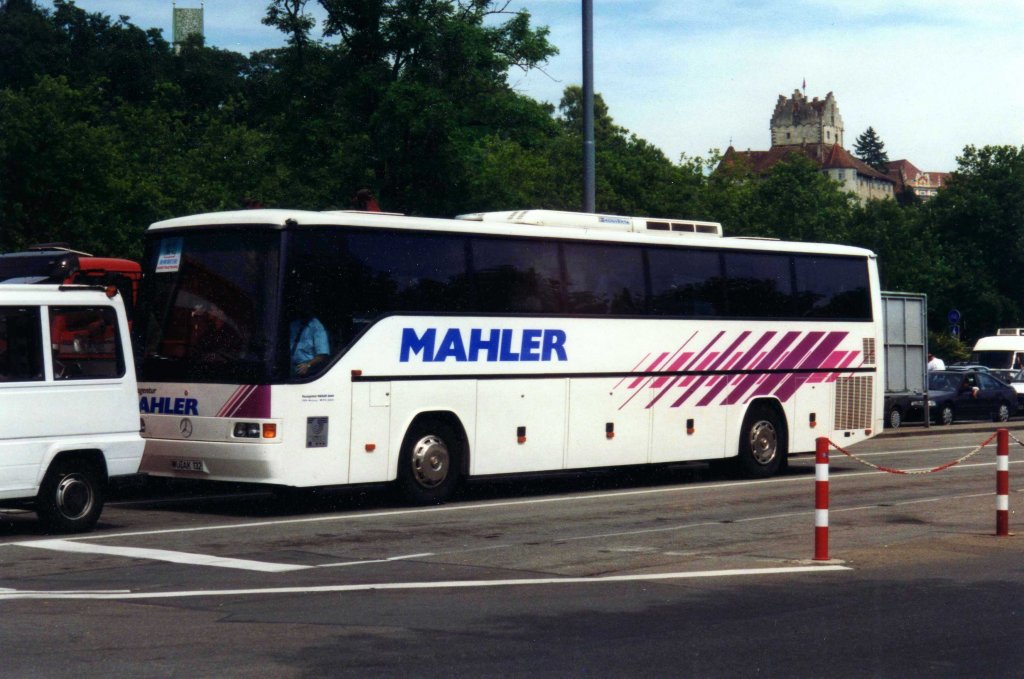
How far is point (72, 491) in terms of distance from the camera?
14133mm

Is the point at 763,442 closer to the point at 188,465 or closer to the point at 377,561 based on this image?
the point at 188,465

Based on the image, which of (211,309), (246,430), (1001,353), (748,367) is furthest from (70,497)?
(1001,353)

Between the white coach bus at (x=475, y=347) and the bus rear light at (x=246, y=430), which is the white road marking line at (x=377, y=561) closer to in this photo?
the white coach bus at (x=475, y=347)

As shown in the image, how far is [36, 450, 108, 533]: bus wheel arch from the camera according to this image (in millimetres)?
13922

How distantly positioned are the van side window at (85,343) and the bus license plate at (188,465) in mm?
2007

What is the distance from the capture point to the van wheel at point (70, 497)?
45.7 feet

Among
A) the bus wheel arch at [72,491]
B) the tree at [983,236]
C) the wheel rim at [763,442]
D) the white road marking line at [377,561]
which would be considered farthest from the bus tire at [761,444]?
the tree at [983,236]

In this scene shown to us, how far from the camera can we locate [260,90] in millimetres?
38969

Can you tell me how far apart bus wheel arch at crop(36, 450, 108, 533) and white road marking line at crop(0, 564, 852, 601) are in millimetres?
3395

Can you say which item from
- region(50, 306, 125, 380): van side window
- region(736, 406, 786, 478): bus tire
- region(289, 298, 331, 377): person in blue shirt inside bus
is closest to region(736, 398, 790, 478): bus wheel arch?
region(736, 406, 786, 478): bus tire

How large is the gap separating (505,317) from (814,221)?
84749mm

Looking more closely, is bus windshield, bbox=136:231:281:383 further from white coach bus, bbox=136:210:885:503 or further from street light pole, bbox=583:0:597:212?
street light pole, bbox=583:0:597:212

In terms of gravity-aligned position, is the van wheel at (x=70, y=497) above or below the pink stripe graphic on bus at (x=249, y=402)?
below

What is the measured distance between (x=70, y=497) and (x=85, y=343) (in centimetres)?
140
